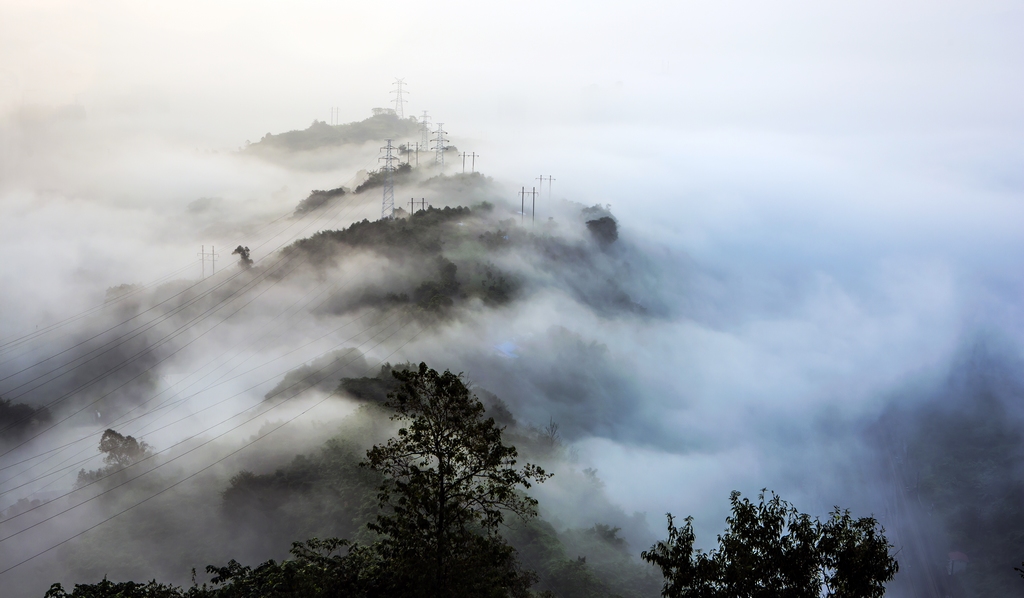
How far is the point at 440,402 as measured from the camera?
2092 centimetres

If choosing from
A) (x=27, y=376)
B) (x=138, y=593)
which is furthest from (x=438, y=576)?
(x=27, y=376)

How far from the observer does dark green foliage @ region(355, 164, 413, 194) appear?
165413 millimetres

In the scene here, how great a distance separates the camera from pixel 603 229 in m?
167

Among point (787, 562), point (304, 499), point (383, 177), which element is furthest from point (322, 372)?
point (383, 177)

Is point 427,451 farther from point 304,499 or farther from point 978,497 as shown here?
point 978,497

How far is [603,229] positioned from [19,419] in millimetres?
116357

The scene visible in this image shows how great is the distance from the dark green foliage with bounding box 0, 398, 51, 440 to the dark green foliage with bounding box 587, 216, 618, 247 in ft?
363

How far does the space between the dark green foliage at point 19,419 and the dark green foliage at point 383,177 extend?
279 ft

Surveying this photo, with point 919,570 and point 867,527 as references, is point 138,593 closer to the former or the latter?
point 867,527

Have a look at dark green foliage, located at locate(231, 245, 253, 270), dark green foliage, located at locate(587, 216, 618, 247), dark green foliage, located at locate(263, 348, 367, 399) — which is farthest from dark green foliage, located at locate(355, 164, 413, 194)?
dark green foliage, located at locate(263, 348, 367, 399)

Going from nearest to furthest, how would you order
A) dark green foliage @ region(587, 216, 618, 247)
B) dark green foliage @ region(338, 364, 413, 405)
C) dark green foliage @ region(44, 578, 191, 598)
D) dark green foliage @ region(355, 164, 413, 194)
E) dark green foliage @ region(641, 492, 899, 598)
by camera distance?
1. dark green foliage @ region(641, 492, 899, 598)
2. dark green foliage @ region(44, 578, 191, 598)
3. dark green foliage @ region(338, 364, 413, 405)
4. dark green foliage @ region(355, 164, 413, 194)
5. dark green foliage @ region(587, 216, 618, 247)

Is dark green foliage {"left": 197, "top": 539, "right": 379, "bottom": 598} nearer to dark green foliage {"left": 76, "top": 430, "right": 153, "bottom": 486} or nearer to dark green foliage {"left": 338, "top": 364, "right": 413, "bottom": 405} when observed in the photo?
dark green foliage {"left": 76, "top": 430, "right": 153, "bottom": 486}

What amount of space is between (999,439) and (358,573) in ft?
721

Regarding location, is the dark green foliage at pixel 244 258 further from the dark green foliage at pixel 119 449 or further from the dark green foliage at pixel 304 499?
the dark green foliage at pixel 304 499
